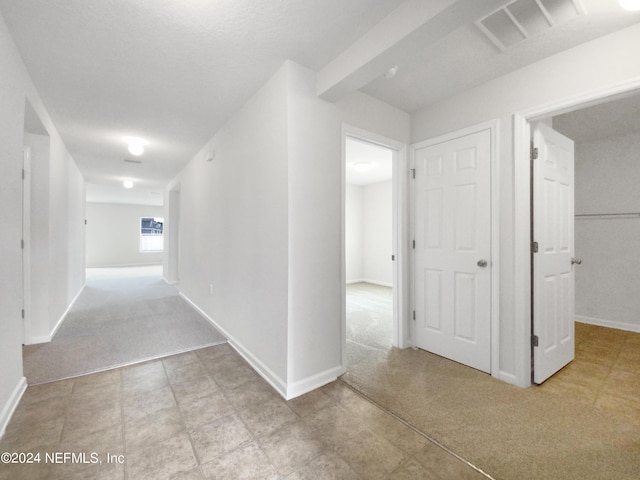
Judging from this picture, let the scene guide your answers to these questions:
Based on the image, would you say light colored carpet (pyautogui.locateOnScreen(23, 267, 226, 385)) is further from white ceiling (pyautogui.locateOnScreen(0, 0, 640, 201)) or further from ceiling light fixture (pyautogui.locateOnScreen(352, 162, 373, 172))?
ceiling light fixture (pyautogui.locateOnScreen(352, 162, 373, 172))

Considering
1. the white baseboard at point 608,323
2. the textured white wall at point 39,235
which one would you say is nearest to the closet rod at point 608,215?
the white baseboard at point 608,323

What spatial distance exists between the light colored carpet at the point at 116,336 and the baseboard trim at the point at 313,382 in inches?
55.4

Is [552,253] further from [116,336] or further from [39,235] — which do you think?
[39,235]

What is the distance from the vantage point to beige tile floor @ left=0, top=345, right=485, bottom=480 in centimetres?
139

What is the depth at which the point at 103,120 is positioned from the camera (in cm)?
314

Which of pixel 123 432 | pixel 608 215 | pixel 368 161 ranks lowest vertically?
pixel 123 432

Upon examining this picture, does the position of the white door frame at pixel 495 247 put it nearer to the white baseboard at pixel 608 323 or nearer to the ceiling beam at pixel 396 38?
the ceiling beam at pixel 396 38

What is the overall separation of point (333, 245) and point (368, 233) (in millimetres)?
4958

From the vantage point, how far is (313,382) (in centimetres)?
214

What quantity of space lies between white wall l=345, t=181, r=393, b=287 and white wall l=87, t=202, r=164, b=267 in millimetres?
8726

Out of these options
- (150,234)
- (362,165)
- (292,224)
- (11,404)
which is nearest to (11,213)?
(11,404)

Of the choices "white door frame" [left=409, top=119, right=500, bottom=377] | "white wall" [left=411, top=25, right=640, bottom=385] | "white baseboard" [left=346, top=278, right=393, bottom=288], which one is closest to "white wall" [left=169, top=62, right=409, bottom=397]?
"white wall" [left=411, top=25, right=640, bottom=385]

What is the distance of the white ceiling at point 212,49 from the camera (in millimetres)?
1596

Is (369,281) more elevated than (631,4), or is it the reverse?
(631,4)
